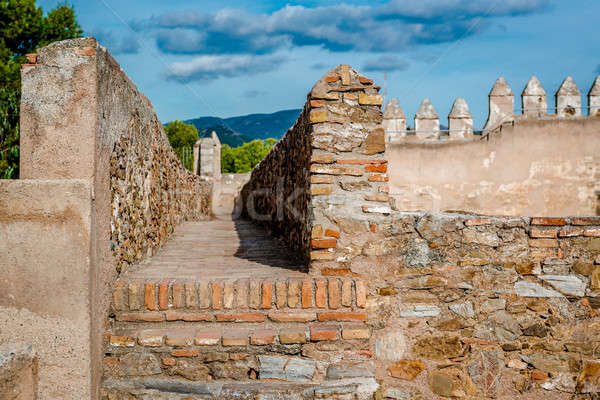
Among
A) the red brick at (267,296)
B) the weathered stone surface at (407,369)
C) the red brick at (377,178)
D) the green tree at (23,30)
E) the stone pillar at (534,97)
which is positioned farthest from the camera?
the green tree at (23,30)

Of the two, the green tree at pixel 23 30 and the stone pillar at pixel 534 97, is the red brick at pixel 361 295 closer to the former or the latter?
the stone pillar at pixel 534 97

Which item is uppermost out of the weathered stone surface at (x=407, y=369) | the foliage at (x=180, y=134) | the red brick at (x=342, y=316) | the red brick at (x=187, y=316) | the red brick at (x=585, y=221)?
the foliage at (x=180, y=134)

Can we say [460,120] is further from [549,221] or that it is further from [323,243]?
[323,243]

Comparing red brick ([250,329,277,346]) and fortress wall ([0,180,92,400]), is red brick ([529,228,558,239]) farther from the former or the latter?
fortress wall ([0,180,92,400])

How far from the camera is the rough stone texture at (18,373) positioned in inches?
89.7

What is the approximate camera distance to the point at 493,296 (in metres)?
3.34

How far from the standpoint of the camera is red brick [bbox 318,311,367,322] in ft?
10.1

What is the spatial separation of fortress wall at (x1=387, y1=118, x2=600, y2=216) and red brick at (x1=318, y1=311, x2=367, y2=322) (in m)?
10.4

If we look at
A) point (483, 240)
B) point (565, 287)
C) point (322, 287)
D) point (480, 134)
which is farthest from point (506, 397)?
point (480, 134)

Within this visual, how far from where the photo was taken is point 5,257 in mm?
2535

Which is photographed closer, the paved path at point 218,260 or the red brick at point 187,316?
the red brick at point 187,316

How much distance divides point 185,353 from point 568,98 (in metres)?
13.9

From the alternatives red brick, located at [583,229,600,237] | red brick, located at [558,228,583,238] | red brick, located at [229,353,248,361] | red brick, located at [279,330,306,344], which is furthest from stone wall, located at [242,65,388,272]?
red brick, located at [583,229,600,237]

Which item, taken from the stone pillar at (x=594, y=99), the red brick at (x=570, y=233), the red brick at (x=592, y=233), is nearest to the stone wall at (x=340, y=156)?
the red brick at (x=570, y=233)
